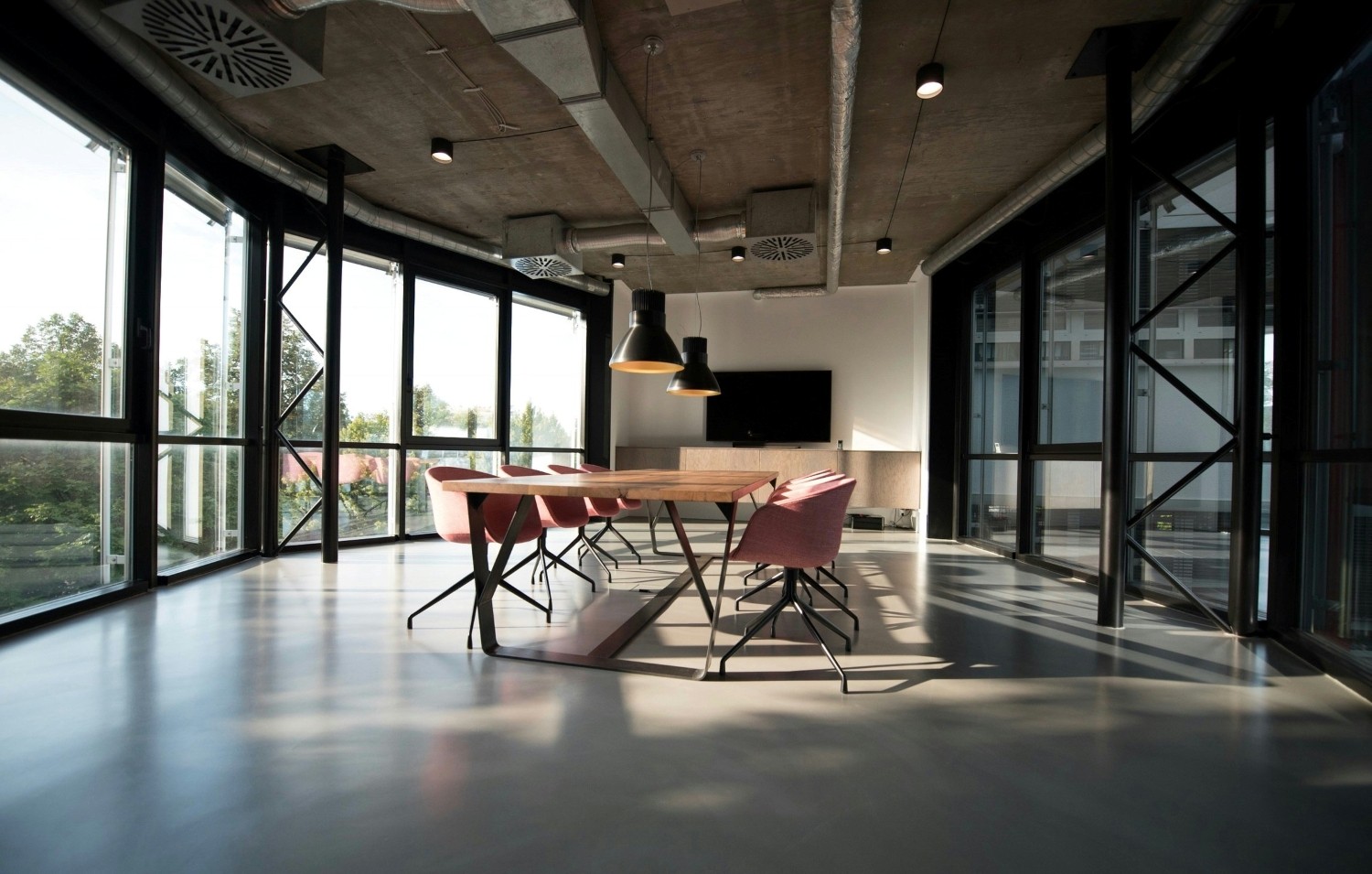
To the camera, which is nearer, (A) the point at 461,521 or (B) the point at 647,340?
(A) the point at 461,521

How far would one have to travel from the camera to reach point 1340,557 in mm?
2783

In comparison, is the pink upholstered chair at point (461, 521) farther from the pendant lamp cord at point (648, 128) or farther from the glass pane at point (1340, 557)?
the glass pane at point (1340, 557)

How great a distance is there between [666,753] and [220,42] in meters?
3.73

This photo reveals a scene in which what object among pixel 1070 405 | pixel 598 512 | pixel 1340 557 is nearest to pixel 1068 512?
pixel 1070 405

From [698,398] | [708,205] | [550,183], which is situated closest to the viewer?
[550,183]

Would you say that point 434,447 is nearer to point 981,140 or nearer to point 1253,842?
point 981,140

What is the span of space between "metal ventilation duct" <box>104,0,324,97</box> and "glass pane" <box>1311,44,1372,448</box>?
4.83 meters

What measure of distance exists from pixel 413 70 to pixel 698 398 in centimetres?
568

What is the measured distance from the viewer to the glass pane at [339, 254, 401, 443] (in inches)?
237

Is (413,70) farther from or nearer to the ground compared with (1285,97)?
farther from the ground

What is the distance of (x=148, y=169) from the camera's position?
12.8 ft

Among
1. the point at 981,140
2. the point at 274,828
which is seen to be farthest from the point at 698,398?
the point at 274,828

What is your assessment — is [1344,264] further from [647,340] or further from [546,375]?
[546,375]

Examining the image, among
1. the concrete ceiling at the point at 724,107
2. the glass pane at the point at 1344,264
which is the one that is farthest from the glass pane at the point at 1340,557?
the concrete ceiling at the point at 724,107
